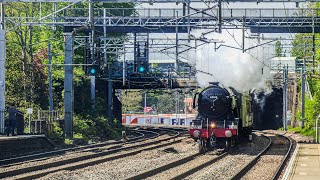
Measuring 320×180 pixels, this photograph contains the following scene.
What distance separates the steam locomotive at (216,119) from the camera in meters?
26.5

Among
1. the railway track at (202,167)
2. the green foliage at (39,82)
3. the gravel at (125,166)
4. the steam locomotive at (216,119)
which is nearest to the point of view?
the gravel at (125,166)

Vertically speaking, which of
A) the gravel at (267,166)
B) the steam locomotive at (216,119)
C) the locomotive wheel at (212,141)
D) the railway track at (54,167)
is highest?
the steam locomotive at (216,119)

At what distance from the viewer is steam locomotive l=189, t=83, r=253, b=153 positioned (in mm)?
Answer: 26516

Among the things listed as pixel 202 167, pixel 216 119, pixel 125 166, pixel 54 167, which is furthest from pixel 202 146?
pixel 54 167

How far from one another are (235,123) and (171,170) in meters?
7.23

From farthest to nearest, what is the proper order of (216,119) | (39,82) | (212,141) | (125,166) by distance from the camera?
1. (39,82)
2. (216,119)
3. (212,141)
4. (125,166)

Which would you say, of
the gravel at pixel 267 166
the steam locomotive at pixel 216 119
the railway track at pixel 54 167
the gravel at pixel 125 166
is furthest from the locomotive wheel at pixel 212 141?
the railway track at pixel 54 167

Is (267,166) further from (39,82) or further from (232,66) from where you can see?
(39,82)

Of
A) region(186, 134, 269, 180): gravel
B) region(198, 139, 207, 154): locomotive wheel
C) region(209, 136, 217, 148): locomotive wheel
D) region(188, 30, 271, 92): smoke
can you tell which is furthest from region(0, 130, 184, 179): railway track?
region(188, 30, 271, 92): smoke

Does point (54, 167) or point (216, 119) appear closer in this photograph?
point (54, 167)

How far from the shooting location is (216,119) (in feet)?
88.7

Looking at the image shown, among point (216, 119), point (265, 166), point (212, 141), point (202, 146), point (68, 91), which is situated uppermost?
point (68, 91)

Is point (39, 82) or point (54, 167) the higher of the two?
point (39, 82)

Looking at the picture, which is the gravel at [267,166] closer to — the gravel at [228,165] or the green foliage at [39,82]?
the gravel at [228,165]
